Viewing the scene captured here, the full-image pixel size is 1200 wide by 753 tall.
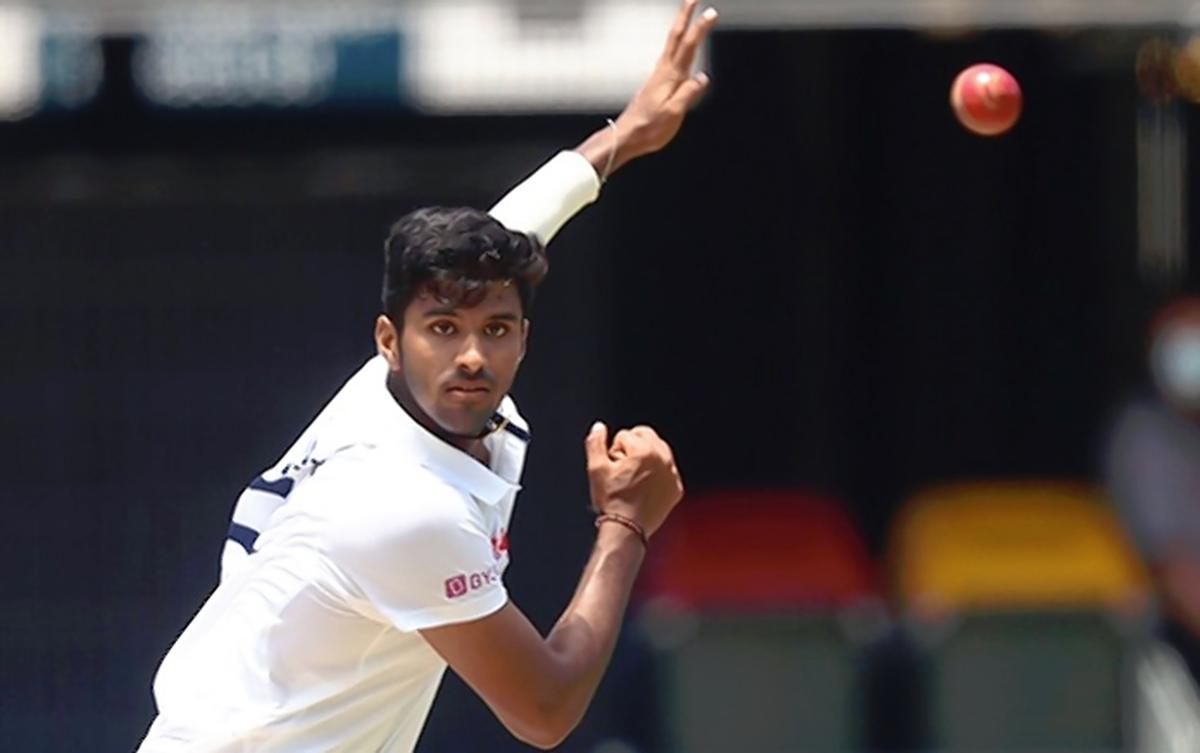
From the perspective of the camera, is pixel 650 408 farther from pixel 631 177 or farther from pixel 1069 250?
pixel 1069 250

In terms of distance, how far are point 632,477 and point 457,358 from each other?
0.35 m

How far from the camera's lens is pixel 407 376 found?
12.9ft

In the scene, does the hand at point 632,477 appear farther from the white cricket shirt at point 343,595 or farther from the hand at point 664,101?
the hand at point 664,101

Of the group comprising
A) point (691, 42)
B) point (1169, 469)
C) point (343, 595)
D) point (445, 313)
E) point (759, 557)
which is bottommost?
point (759, 557)

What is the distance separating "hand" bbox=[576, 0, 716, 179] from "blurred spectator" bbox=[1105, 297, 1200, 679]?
4.03m

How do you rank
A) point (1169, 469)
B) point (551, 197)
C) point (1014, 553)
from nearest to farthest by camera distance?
point (551, 197) → point (1014, 553) → point (1169, 469)

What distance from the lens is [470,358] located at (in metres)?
3.87

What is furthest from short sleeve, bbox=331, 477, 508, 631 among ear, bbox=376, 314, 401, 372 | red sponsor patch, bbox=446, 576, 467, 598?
ear, bbox=376, 314, 401, 372

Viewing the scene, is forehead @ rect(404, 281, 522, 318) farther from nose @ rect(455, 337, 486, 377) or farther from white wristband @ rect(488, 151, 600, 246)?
white wristband @ rect(488, 151, 600, 246)

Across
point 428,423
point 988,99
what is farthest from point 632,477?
point 988,99

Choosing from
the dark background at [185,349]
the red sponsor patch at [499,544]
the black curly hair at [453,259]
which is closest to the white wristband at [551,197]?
the black curly hair at [453,259]

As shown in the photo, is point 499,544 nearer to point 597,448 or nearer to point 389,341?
point 597,448

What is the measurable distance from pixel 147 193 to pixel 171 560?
3.60 ft

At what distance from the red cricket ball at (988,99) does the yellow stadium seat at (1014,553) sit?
10.2 ft
